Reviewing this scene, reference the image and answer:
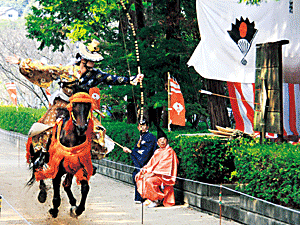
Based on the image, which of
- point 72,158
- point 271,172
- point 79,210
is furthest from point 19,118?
point 271,172

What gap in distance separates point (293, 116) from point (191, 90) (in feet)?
15.0

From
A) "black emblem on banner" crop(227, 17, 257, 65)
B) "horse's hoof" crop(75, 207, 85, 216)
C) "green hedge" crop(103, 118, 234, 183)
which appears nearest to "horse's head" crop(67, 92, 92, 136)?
"horse's hoof" crop(75, 207, 85, 216)

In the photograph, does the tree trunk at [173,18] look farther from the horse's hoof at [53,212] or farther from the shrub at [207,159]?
the horse's hoof at [53,212]

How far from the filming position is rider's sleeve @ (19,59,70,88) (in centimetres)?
1029

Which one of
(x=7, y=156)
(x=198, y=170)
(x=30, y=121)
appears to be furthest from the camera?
(x=30, y=121)

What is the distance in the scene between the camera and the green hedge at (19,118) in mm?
28163

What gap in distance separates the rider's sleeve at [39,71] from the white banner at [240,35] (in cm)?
403

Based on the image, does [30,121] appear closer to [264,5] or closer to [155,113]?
[155,113]

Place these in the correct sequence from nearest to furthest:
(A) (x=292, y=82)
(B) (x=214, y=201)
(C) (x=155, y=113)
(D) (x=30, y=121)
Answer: (B) (x=214, y=201), (A) (x=292, y=82), (C) (x=155, y=113), (D) (x=30, y=121)

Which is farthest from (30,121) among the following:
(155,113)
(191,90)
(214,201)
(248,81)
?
(214,201)

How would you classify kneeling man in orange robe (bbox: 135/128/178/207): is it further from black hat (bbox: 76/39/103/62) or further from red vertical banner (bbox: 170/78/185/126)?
red vertical banner (bbox: 170/78/185/126)

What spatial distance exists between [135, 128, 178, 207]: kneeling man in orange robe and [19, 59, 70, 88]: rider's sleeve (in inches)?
107

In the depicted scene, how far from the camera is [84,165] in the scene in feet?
30.7

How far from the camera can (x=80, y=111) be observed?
346 inches
